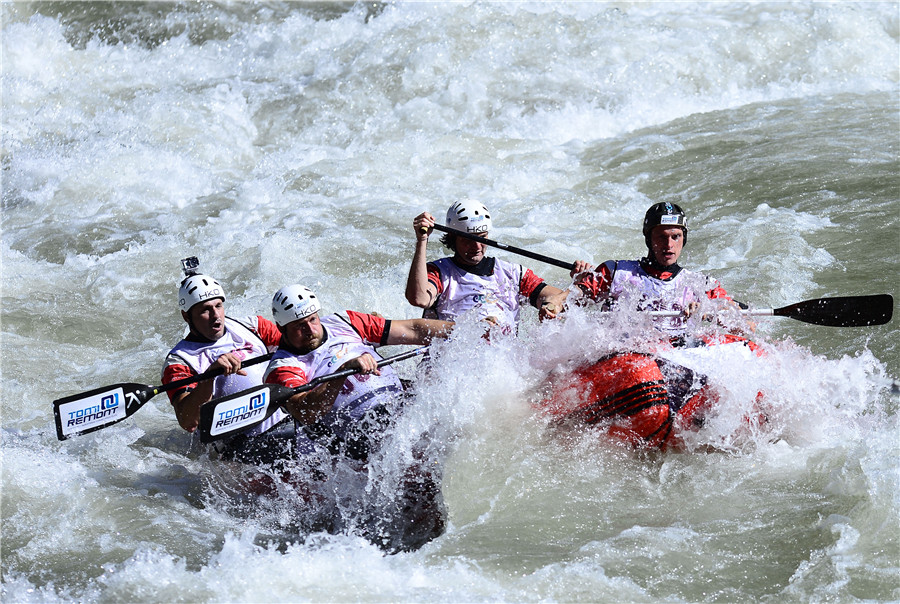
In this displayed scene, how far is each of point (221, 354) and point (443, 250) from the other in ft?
12.0

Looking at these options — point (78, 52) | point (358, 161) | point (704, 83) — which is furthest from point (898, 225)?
point (78, 52)

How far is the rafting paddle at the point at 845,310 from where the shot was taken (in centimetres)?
575

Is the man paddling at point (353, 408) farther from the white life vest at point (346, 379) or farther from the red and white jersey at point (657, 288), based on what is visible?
the red and white jersey at point (657, 288)

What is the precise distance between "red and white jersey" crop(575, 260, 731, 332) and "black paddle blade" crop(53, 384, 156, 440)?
8.95ft

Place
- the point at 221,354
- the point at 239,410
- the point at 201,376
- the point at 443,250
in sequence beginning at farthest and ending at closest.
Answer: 1. the point at 443,250
2. the point at 221,354
3. the point at 201,376
4. the point at 239,410

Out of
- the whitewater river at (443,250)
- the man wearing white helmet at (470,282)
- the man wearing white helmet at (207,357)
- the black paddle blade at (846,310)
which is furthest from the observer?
the man wearing white helmet at (470,282)

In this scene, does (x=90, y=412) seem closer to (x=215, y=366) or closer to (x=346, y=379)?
(x=215, y=366)

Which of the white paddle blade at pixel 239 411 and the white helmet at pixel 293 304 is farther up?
the white helmet at pixel 293 304

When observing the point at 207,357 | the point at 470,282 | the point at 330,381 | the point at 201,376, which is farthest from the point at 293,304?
the point at 470,282

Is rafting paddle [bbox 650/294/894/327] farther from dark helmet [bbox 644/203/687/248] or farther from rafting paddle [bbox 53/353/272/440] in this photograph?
rafting paddle [bbox 53/353/272/440]

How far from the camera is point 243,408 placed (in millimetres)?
5066

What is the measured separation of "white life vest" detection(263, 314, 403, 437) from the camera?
5.24 meters

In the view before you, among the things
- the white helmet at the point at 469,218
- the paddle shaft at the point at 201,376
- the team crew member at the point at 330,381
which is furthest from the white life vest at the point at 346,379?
the white helmet at the point at 469,218

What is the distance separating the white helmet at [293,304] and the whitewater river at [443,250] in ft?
2.53
